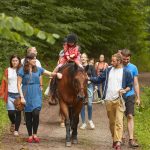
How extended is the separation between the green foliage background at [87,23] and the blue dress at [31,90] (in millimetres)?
7978

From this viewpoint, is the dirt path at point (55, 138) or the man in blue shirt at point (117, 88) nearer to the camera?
the man in blue shirt at point (117, 88)

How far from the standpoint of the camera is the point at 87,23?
2961 centimetres

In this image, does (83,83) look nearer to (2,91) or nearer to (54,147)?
(54,147)

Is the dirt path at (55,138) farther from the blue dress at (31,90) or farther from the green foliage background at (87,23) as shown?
the green foliage background at (87,23)

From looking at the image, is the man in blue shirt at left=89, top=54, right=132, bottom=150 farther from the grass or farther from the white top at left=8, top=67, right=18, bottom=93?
the white top at left=8, top=67, right=18, bottom=93

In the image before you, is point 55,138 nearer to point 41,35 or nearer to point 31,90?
point 31,90

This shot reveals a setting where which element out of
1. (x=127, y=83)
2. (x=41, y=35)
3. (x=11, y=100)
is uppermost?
(x=41, y=35)

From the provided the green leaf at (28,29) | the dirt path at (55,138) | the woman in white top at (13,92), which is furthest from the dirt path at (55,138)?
the green leaf at (28,29)

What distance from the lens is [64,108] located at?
1080cm

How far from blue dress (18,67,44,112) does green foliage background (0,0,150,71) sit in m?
7.98

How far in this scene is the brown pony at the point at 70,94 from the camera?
1036cm

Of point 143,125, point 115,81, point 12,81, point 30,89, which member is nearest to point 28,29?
point 115,81

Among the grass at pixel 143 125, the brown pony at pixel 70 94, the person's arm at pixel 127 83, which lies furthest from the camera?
the grass at pixel 143 125

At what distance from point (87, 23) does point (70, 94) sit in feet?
62.9
